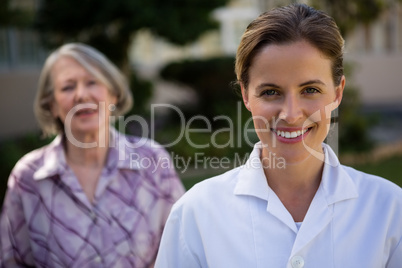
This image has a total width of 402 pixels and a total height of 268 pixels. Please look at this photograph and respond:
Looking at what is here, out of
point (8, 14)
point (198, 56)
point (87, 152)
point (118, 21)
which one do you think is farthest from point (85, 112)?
point (198, 56)

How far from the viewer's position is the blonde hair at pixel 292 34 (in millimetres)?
1745

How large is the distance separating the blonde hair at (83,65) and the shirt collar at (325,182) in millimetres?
1566

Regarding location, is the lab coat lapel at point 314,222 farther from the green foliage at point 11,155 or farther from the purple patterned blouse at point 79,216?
the green foliage at point 11,155

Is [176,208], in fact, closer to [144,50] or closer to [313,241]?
[313,241]

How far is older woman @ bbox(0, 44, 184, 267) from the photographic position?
280 cm

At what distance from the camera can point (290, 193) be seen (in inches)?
74.2

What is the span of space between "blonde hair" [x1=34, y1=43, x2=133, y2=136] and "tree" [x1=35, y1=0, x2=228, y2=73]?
578cm

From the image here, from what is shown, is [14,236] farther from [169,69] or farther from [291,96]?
[169,69]

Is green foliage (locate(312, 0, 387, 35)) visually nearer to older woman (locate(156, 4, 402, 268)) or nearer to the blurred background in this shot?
the blurred background

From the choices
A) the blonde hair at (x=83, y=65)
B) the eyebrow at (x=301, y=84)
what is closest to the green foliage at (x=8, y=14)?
the blonde hair at (x=83, y=65)

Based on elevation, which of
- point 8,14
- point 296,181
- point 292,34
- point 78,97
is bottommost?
point 296,181

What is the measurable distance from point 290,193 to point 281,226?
168mm

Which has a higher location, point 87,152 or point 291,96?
point 291,96

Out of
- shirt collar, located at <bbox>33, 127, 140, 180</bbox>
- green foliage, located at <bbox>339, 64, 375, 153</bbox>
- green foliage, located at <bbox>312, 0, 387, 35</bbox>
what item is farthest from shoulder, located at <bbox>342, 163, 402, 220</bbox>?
green foliage, located at <bbox>312, 0, 387, 35</bbox>
